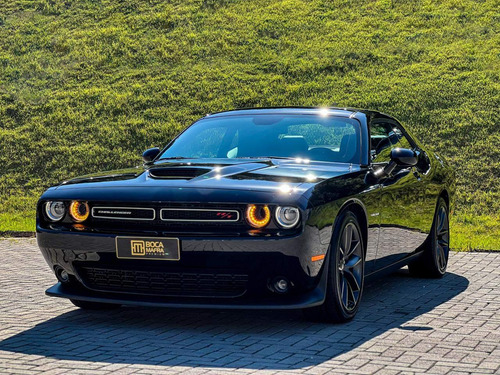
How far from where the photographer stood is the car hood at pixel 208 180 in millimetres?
6082

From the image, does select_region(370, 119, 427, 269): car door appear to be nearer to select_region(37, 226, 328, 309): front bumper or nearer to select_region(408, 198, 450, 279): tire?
select_region(408, 198, 450, 279): tire

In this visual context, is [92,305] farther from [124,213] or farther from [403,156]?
[403,156]

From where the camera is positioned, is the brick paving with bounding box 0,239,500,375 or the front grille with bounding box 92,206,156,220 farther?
the front grille with bounding box 92,206,156,220

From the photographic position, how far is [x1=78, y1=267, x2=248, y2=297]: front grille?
19.9 feet

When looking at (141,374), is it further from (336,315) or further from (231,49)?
(231,49)

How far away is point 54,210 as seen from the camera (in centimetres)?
659

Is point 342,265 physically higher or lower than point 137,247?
lower

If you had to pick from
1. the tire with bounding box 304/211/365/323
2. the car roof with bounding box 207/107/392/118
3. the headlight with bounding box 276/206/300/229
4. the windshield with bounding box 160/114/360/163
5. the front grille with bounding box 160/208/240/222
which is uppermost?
the car roof with bounding box 207/107/392/118

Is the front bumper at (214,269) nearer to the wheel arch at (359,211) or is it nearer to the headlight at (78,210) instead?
the headlight at (78,210)

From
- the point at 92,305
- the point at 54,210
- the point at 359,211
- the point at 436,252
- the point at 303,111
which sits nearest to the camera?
the point at 54,210

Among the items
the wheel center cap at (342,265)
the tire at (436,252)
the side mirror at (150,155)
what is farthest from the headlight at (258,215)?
the tire at (436,252)

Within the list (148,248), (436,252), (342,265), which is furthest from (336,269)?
(436,252)

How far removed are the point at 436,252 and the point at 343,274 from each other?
2658 mm

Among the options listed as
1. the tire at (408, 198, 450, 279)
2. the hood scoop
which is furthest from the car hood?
the tire at (408, 198, 450, 279)
